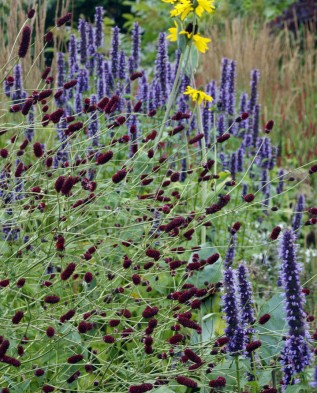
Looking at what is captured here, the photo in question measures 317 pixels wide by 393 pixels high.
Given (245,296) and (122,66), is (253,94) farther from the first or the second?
(245,296)

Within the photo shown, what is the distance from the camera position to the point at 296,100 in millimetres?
7758

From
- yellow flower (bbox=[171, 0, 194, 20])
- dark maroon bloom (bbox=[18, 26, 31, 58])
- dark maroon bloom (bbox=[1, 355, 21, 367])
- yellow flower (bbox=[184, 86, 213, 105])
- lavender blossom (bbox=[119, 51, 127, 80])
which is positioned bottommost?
dark maroon bloom (bbox=[1, 355, 21, 367])

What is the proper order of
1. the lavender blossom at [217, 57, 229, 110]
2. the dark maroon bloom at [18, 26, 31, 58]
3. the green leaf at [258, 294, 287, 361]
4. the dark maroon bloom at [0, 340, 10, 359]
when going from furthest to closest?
the lavender blossom at [217, 57, 229, 110]
the green leaf at [258, 294, 287, 361]
the dark maroon bloom at [18, 26, 31, 58]
the dark maroon bloom at [0, 340, 10, 359]

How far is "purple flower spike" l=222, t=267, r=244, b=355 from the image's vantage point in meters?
2.07

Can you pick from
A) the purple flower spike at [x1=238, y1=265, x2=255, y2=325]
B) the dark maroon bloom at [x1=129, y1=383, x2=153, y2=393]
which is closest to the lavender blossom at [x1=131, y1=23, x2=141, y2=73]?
the purple flower spike at [x1=238, y1=265, x2=255, y2=325]

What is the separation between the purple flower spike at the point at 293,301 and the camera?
1896 mm

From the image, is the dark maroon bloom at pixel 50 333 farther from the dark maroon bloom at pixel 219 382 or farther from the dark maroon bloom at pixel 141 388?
the dark maroon bloom at pixel 219 382

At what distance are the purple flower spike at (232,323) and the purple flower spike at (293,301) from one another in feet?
0.51

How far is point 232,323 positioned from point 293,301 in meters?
0.25

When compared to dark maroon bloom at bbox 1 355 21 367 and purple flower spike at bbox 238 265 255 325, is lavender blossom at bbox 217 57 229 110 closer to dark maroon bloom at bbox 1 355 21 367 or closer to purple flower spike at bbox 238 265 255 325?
purple flower spike at bbox 238 265 255 325

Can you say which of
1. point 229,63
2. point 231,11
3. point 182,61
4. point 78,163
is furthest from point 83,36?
point 231,11

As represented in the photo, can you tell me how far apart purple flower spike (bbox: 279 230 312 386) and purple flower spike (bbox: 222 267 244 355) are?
0.15 metres

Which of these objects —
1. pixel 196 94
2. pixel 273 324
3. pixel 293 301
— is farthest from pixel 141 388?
pixel 196 94

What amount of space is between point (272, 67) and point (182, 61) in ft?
16.1
